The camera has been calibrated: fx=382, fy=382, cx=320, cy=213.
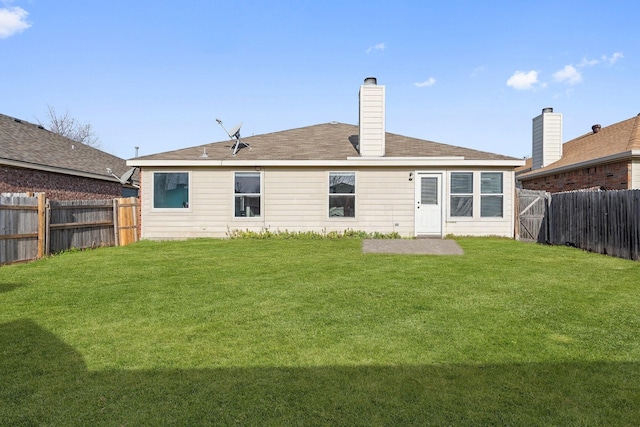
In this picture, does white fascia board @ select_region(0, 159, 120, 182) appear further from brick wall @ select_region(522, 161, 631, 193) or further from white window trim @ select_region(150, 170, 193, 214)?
brick wall @ select_region(522, 161, 631, 193)

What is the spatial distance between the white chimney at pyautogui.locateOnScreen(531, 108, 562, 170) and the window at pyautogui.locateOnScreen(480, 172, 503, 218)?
284 inches

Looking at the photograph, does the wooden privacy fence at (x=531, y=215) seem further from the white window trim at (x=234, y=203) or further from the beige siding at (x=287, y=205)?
the white window trim at (x=234, y=203)

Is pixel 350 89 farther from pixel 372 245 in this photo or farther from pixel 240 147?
pixel 372 245

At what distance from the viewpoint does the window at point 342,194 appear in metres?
13.6

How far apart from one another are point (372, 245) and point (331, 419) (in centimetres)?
891

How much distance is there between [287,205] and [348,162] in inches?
104

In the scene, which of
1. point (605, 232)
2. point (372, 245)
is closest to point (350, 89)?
point (372, 245)

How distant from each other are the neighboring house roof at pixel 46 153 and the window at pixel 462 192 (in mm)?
15543

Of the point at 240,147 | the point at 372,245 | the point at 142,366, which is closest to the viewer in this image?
the point at 142,366

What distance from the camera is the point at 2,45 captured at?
18.9 metres

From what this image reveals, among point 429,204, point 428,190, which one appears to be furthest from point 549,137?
point 429,204

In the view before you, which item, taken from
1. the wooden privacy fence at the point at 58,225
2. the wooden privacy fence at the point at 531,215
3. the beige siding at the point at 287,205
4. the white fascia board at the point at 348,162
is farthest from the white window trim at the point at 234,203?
the wooden privacy fence at the point at 531,215

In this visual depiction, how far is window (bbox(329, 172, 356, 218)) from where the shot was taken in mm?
13602

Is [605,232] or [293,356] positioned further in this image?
[605,232]
